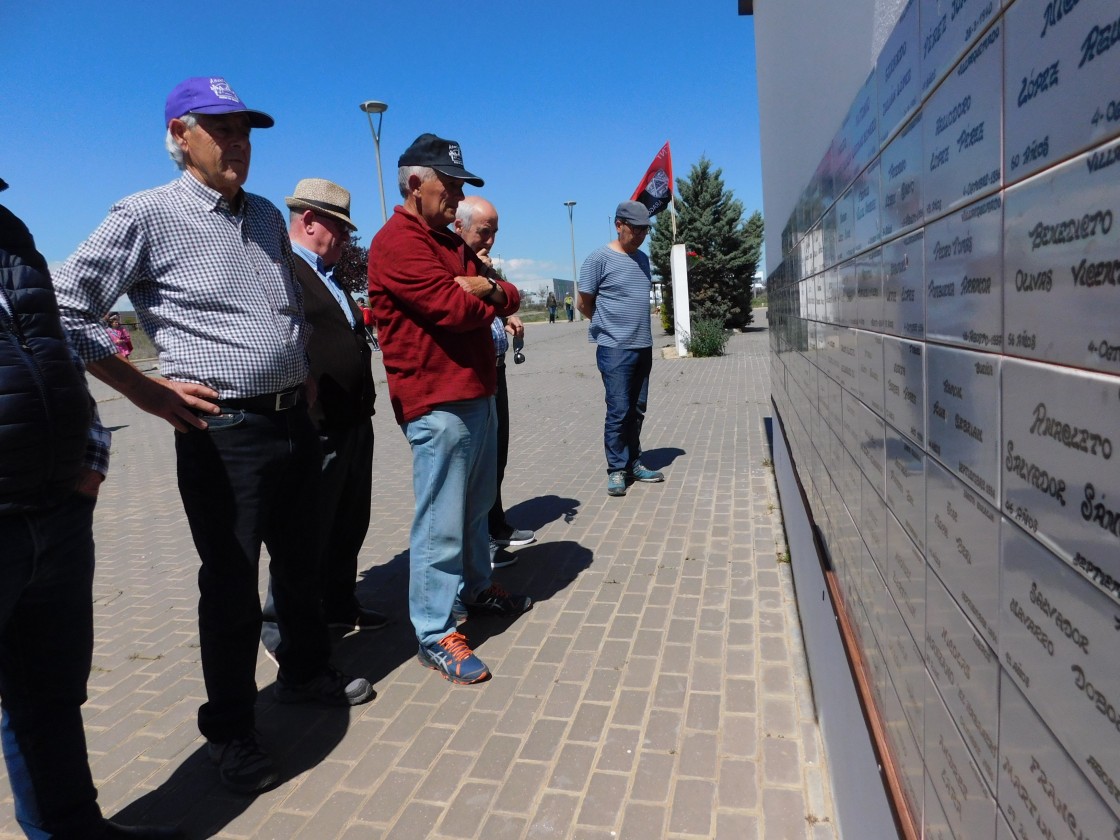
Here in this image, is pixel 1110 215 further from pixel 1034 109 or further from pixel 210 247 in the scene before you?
pixel 210 247

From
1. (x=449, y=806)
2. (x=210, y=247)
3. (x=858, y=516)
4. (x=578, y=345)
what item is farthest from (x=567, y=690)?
(x=578, y=345)

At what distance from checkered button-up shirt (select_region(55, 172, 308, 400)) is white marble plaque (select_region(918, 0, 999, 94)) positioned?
6.45 feet

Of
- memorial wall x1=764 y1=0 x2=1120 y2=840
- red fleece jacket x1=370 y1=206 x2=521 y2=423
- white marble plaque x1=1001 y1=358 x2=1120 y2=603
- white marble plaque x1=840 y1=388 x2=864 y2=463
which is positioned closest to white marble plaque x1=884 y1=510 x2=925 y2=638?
memorial wall x1=764 y1=0 x2=1120 y2=840

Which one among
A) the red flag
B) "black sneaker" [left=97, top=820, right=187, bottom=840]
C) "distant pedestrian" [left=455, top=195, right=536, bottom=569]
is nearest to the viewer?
"black sneaker" [left=97, top=820, right=187, bottom=840]

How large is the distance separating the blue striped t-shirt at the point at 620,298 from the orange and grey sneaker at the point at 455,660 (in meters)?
2.87

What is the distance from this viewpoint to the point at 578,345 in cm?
2361

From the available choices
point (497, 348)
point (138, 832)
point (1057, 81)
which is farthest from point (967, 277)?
point (497, 348)

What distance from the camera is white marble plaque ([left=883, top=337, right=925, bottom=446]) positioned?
1.05m

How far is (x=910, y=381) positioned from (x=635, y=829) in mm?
1626

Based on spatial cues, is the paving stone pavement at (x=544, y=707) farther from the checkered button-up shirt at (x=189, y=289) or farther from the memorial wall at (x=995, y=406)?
the checkered button-up shirt at (x=189, y=289)

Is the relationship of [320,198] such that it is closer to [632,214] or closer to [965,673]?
[632,214]

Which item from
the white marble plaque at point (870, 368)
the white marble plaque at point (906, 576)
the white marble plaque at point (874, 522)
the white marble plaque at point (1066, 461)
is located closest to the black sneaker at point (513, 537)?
the white marble plaque at point (874, 522)

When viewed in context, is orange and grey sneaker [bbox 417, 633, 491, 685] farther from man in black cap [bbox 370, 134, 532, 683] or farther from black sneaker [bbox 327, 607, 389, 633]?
black sneaker [bbox 327, 607, 389, 633]

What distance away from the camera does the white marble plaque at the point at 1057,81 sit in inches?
19.9
